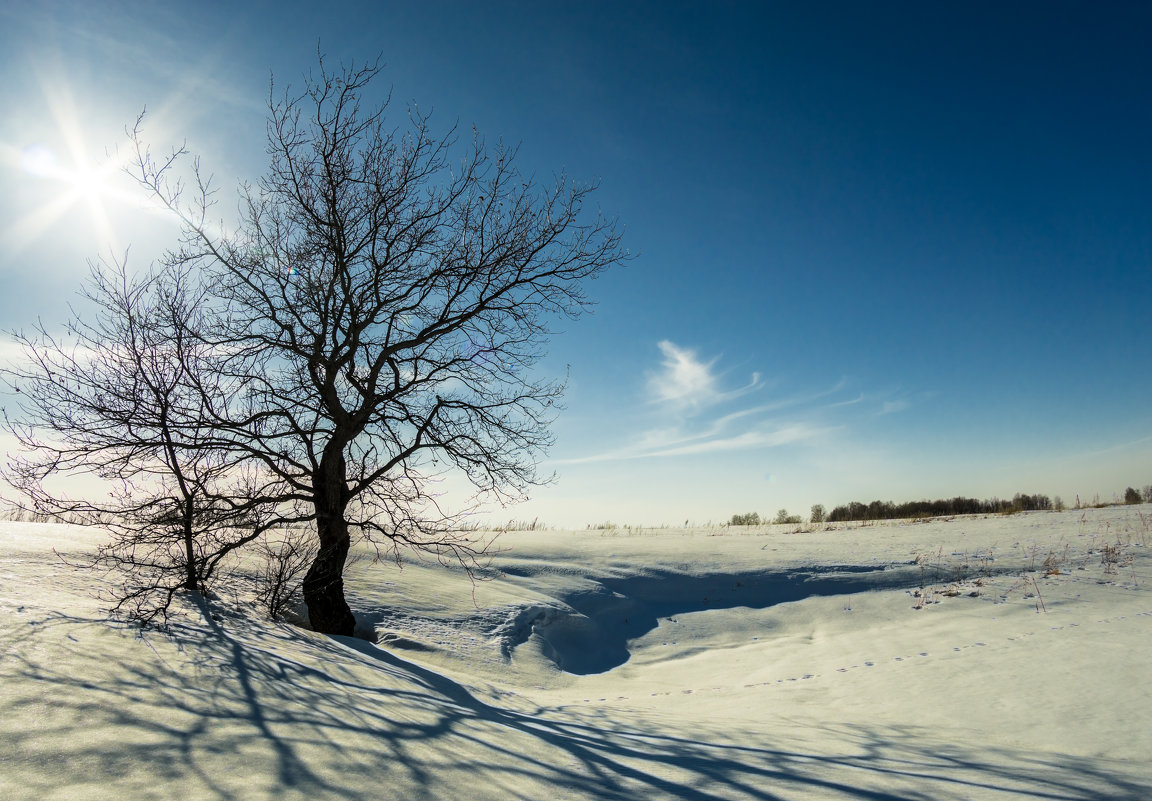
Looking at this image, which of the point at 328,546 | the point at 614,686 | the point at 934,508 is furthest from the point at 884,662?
the point at 934,508

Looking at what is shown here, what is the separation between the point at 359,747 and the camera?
263 centimetres

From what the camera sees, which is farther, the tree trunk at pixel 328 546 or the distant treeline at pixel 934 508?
the distant treeline at pixel 934 508

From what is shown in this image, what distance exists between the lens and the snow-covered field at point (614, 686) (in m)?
2.41

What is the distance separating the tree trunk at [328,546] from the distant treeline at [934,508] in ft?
58.5

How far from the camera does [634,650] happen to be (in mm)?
8102

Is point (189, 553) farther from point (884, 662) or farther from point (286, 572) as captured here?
point (884, 662)

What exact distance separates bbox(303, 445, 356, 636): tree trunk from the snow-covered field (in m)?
0.69

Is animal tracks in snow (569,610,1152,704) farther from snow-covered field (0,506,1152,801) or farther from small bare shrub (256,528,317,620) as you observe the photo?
small bare shrub (256,528,317,620)

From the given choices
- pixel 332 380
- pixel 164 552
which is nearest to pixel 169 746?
pixel 164 552

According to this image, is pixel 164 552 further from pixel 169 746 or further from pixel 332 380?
pixel 169 746

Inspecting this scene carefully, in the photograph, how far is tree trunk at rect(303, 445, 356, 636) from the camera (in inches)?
248

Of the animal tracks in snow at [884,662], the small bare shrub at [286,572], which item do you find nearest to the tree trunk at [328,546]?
the small bare shrub at [286,572]

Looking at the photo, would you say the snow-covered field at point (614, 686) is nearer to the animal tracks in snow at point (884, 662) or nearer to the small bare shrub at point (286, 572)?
the animal tracks in snow at point (884, 662)

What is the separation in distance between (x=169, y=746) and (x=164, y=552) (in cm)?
396
